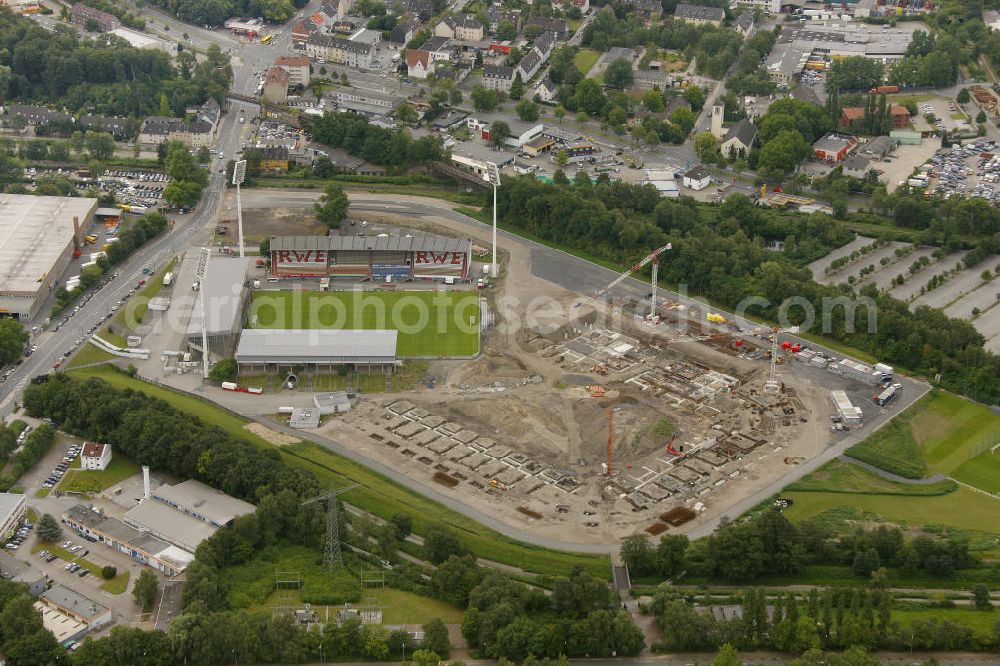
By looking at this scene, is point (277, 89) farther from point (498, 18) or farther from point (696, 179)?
point (696, 179)

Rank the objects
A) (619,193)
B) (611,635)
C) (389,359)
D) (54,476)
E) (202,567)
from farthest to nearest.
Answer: (619,193) < (389,359) < (54,476) < (202,567) < (611,635)

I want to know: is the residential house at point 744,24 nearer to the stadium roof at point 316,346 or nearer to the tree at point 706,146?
the tree at point 706,146

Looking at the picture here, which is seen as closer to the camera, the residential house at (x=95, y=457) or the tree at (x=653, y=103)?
the residential house at (x=95, y=457)

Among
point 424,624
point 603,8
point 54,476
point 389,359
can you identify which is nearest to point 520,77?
point 603,8

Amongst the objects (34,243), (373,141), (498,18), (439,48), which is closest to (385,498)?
(34,243)

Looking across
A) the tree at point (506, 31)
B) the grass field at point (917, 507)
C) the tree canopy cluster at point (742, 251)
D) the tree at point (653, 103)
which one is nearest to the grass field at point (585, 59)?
the tree at point (506, 31)

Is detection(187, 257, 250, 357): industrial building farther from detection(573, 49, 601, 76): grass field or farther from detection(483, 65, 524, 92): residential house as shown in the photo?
detection(573, 49, 601, 76): grass field

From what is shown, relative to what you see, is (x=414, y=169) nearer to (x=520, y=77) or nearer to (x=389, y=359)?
(x=520, y=77)
